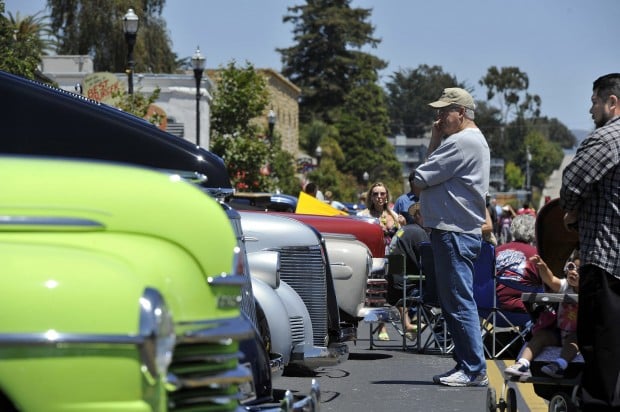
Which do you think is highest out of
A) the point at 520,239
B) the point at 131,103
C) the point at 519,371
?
the point at 131,103

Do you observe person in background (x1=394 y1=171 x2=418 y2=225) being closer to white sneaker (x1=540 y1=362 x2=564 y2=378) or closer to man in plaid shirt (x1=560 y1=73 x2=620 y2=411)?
white sneaker (x1=540 y1=362 x2=564 y2=378)

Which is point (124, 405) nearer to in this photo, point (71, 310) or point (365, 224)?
point (71, 310)

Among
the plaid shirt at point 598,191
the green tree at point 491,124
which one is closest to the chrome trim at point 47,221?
the plaid shirt at point 598,191

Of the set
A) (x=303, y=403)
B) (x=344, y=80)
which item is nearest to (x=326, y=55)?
(x=344, y=80)

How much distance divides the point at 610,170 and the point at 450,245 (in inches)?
124

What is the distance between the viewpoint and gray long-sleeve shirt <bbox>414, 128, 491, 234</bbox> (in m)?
9.84

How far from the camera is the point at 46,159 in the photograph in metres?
4.41

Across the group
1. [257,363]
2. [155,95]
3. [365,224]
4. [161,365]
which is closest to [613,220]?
[257,363]

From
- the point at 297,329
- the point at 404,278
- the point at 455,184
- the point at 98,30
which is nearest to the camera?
the point at 297,329

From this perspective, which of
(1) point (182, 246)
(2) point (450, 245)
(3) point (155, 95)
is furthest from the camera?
(3) point (155, 95)

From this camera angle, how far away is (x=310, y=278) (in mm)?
9641

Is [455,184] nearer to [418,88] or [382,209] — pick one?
[382,209]

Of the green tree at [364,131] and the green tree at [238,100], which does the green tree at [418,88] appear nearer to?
the green tree at [364,131]

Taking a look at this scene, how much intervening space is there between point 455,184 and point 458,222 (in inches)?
12.1
